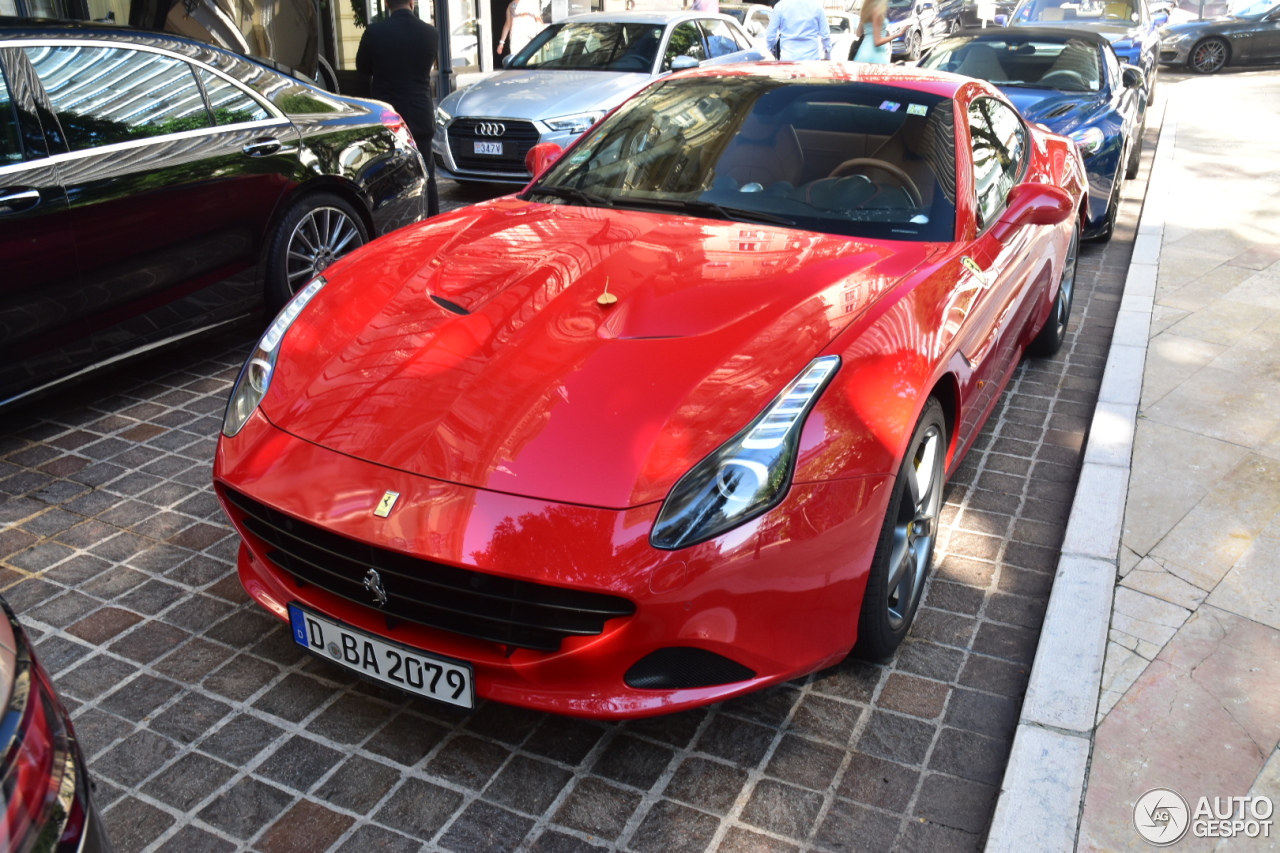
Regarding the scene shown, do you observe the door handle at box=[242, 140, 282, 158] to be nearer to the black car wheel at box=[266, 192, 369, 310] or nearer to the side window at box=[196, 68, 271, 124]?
the side window at box=[196, 68, 271, 124]

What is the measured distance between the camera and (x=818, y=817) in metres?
2.54

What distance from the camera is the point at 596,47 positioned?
10.0 meters

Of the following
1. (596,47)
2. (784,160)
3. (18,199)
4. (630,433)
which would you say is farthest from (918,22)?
(630,433)

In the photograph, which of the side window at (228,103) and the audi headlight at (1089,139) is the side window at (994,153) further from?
the side window at (228,103)

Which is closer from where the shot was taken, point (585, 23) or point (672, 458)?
point (672, 458)

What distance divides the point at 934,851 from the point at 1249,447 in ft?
9.54

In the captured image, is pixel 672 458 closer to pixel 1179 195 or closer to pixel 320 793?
pixel 320 793

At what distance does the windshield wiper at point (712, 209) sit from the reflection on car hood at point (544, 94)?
207 inches

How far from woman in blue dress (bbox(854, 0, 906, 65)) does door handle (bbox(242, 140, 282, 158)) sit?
21.4ft

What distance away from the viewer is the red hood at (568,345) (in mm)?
2496

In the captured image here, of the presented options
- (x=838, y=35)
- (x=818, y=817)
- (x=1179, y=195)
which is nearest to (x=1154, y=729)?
(x=818, y=817)

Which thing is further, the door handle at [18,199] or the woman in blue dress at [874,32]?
the woman in blue dress at [874,32]

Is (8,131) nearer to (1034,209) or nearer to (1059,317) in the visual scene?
(1034,209)

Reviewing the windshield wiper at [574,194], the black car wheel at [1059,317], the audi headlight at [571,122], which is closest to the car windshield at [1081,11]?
the audi headlight at [571,122]
